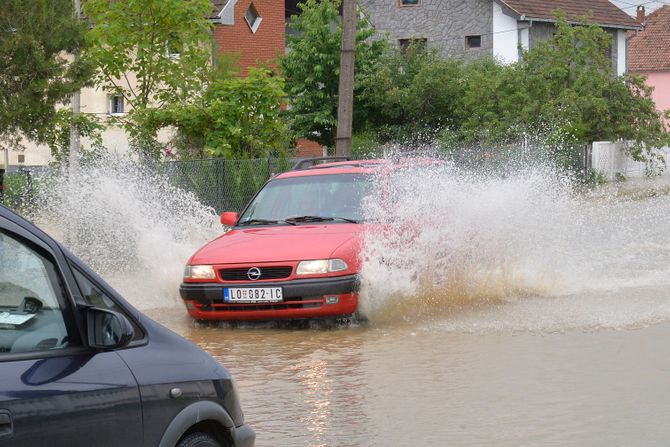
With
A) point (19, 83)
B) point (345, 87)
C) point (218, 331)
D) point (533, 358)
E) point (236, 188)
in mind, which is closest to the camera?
point (533, 358)

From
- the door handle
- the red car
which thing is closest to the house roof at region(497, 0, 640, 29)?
the red car

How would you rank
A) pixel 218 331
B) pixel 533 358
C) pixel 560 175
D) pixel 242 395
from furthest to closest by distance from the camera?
pixel 560 175, pixel 218 331, pixel 533 358, pixel 242 395

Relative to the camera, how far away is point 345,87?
2305cm

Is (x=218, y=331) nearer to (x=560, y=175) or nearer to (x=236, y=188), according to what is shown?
(x=236, y=188)

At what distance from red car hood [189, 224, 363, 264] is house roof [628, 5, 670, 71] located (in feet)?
209

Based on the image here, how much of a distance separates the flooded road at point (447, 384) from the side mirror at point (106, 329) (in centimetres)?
307

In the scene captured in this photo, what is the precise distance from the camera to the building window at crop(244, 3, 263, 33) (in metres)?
47.4

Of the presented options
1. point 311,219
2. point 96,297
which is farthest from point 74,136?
point 96,297

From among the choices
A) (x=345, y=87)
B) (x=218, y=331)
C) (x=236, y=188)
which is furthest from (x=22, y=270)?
(x=236, y=188)

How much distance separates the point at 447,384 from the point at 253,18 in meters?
39.9

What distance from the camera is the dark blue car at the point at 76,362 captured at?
13.9 ft

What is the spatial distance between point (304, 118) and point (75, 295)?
121 feet

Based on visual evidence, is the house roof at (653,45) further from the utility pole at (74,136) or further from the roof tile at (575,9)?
the utility pole at (74,136)

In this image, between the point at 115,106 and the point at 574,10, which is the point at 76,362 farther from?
the point at 574,10
